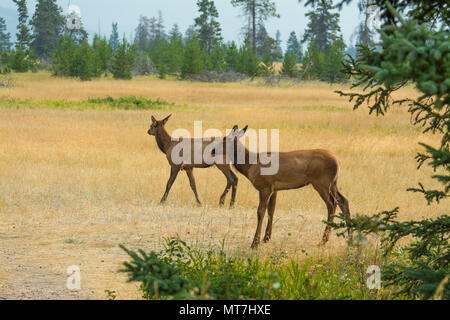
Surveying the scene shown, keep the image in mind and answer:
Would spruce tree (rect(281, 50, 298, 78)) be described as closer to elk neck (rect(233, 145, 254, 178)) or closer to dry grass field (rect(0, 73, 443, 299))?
dry grass field (rect(0, 73, 443, 299))

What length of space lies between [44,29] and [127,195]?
3126 inches

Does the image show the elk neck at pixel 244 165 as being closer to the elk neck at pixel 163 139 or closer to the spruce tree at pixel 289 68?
the elk neck at pixel 163 139

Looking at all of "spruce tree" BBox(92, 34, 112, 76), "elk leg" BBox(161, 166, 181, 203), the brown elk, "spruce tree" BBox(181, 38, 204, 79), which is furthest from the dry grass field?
"spruce tree" BBox(92, 34, 112, 76)

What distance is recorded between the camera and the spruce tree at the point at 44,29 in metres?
83.7

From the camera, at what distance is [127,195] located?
38.0 feet

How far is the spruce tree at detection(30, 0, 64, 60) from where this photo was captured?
8369cm

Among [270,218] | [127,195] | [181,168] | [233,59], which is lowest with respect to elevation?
[127,195]

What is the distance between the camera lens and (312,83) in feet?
178

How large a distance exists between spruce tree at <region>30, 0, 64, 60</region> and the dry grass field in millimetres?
64207

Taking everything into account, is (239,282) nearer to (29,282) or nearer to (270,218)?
(29,282)

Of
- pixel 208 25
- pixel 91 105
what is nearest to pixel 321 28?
pixel 208 25

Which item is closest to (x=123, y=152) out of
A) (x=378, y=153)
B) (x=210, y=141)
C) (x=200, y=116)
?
(x=210, y=141)

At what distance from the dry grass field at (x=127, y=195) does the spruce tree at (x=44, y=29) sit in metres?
64.2


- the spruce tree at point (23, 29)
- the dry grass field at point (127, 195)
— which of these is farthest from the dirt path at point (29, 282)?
the spruce tree at point (23, 29)
